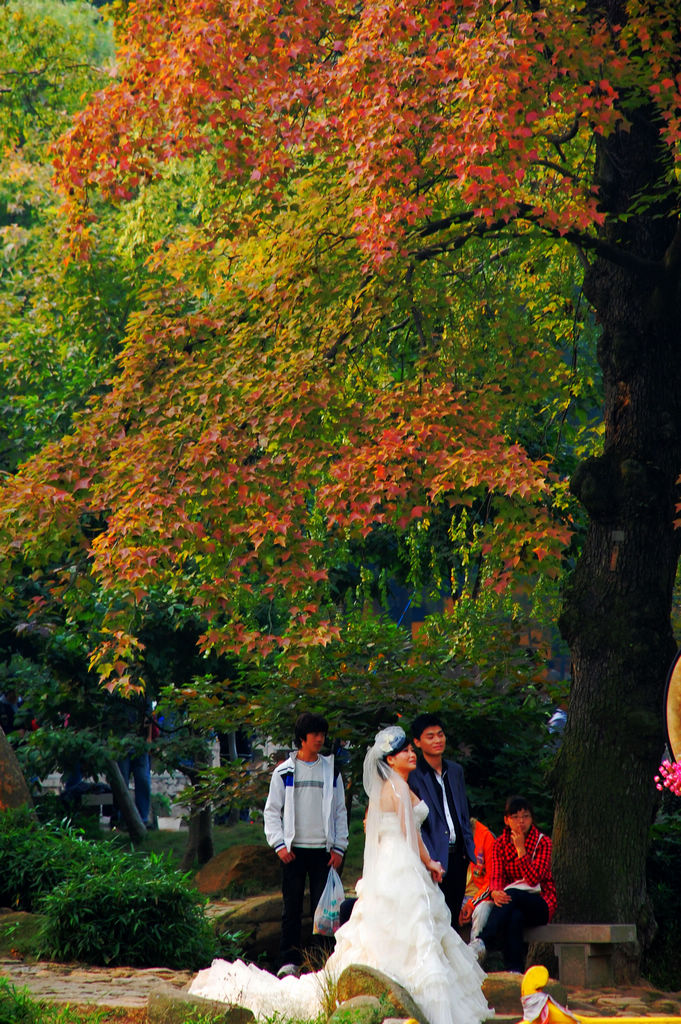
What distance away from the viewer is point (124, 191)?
10.3 m

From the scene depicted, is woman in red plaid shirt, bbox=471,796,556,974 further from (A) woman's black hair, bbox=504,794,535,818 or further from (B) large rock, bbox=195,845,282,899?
(B) large rock, bbox=195,845,282,899

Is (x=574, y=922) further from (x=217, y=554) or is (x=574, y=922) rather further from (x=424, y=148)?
(x=424, y=148)

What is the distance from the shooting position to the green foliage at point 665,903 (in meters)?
9.81

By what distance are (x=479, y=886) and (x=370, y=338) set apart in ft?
15.6

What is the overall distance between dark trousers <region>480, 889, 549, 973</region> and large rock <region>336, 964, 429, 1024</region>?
2095 millimetres

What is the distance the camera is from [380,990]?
6891 mm

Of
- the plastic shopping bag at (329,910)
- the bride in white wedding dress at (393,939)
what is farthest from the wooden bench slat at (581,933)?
the bride in white wedding dress at (393,939)

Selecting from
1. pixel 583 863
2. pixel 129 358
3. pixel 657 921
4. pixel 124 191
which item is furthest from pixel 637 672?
pixel 124 191

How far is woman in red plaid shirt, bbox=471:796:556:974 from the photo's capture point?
8.98 m

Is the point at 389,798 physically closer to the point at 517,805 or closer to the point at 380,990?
the point at 380,990

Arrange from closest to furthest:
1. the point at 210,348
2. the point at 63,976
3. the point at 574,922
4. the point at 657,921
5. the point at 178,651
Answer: the point at 63,976 < the point at 574,922 < the point at 657,921 < the point at 210,348 < the point at 178,651

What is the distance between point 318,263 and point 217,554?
2.61 m

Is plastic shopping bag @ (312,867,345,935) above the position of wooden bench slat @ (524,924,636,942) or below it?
above

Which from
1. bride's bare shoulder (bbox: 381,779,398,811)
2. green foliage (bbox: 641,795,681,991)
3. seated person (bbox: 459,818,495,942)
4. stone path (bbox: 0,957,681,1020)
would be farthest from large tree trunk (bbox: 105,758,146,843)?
bride's bare shoulder (bbox: 381,779,398,811)
